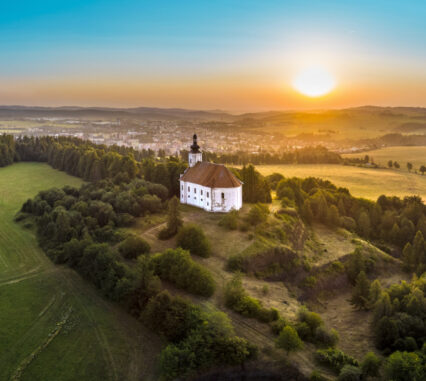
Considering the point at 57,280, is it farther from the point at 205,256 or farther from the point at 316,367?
the point at 316,367

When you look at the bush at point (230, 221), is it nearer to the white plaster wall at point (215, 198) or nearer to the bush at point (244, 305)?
the white plaster wall at point (215, 198)

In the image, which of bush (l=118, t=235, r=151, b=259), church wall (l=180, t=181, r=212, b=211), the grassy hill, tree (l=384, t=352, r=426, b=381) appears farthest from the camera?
church wall (l=180, t=181, r=212, b=211)

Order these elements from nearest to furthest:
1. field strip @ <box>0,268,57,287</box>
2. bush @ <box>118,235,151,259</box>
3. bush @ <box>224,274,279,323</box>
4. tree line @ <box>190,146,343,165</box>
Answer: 1. bush @ <box>224,274,279,323</box>
2. field strip @ <box>0,268,57,287</box>
3. bush @ <box>118,235,151,259</box>
4. tree line @ <box>190,146,343,165</box>

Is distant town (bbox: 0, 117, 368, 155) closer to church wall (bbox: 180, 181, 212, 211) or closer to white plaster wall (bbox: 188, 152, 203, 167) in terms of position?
white plaster wall (bbox: 188, 152, 203, 167)

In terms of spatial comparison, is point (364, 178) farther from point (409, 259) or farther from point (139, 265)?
point (139, 265)

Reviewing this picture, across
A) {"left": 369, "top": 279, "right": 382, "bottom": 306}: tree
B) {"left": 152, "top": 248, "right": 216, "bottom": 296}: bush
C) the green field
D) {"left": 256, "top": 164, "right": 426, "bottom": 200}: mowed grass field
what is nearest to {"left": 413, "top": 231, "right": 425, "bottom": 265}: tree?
{"left": 369, "top": 279, "right": 382, "bottom": 306}: tree

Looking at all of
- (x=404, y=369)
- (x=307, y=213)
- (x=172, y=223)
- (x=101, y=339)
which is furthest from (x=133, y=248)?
(x=307, y=213)

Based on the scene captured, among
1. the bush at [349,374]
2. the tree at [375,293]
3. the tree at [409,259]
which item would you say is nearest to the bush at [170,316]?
the bush at [349,374]

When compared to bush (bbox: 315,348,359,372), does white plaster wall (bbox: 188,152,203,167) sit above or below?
above

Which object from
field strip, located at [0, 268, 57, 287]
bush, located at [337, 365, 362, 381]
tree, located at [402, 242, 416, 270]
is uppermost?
bush, located at [337, 365, 362, 381]
